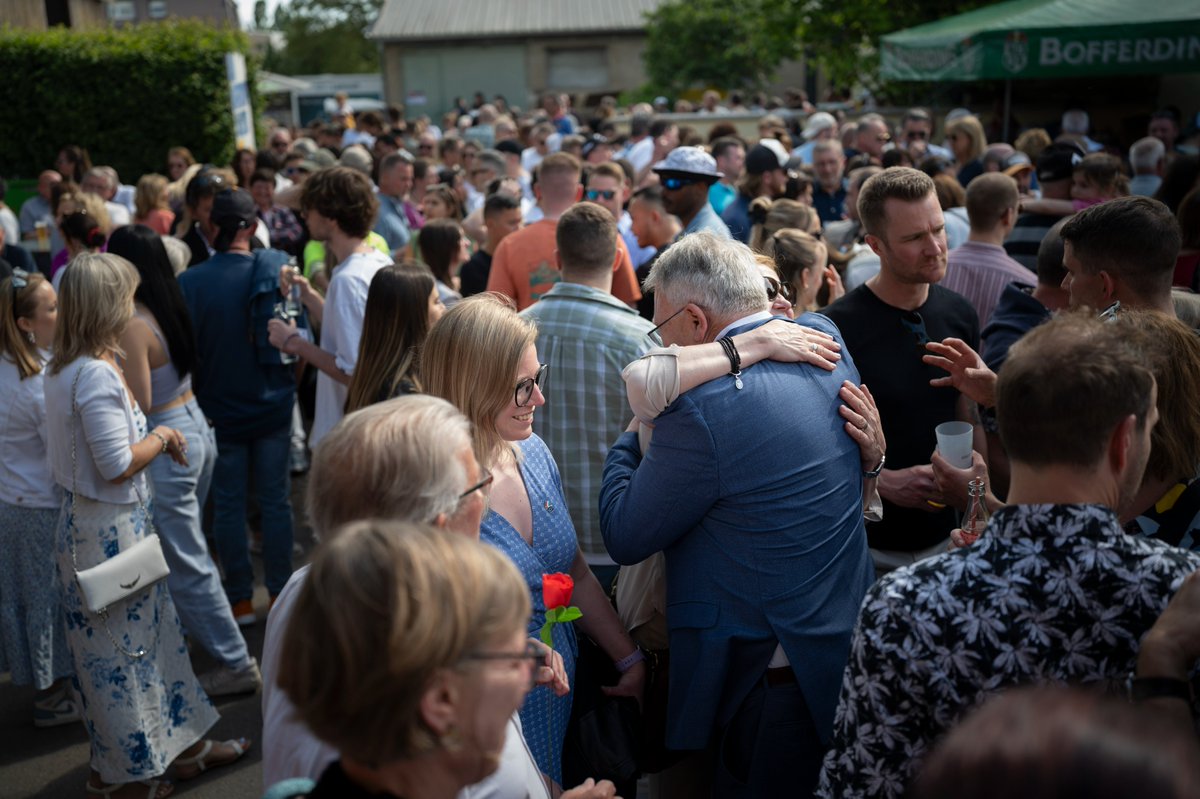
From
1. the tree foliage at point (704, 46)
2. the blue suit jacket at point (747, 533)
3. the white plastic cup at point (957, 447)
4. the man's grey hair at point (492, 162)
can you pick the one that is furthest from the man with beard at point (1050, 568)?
the tree foliage at point (704, 46)

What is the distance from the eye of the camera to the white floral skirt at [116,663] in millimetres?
3879

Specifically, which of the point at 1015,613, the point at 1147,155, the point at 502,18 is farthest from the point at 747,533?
the point at 502,18

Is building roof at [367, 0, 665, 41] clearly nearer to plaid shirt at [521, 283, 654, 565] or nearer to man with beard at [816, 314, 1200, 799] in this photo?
plaid shirt at [521, 283, 654, 565]

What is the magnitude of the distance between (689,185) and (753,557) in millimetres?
4161

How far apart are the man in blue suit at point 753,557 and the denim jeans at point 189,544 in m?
2.79

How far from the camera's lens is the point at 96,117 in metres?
15.7

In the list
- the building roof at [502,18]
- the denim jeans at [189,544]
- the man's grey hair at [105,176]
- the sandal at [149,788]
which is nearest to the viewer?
the sandal at [149,788]

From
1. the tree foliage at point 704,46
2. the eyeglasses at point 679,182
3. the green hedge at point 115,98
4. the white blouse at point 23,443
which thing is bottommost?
the white blouse at point 23,443

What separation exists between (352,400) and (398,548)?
2.63 m

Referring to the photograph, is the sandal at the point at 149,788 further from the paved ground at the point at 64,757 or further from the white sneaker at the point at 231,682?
the white sneaker at the point at 231,682

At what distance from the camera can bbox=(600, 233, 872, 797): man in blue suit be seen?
246 centimetres

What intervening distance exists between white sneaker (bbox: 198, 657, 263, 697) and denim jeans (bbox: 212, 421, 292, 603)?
0.66 metres

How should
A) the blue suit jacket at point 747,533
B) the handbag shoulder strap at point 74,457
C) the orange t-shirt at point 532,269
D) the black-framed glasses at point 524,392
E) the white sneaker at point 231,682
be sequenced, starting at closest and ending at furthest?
the blue suit jacket at point 747,533 < the black-framed glasses at point 524,392 < the handbag shoulder strap at point 74,457 < the white sneaker at point 231,682 < the orange t-shirt at point 532,269

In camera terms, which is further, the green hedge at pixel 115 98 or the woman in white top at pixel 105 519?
the green hedge at pixel 115 98
